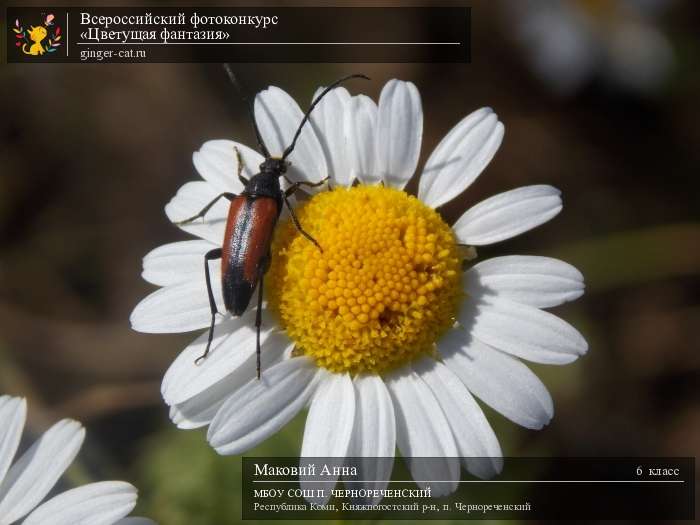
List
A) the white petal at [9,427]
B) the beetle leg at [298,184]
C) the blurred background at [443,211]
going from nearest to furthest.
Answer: the white petal at [9,427] → the beetle leg at [298,184] → the blurred background at [443,211]

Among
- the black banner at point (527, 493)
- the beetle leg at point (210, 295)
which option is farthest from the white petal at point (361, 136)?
the black banner at point (527, 493)

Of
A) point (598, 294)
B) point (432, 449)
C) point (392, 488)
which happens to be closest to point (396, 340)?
point (432, 449)

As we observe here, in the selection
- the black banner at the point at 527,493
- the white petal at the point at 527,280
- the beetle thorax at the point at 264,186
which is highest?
the beetle thorax at the point at 264,186

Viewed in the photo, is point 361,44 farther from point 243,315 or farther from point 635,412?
point 635,412

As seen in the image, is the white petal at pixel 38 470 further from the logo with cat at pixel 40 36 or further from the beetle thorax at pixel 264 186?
the logo with cat at pixel 40 36

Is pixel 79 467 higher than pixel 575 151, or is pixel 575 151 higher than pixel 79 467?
pixel 575 151

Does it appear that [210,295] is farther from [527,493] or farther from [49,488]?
[527,493]

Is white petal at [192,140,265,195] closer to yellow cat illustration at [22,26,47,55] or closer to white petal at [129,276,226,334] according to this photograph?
white petal at [129,276,226,334]
